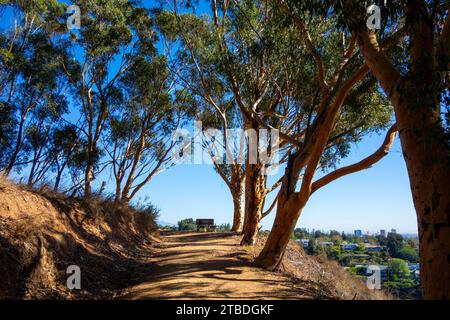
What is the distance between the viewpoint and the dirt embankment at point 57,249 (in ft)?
16.1

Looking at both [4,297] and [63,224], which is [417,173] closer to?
[4,297]

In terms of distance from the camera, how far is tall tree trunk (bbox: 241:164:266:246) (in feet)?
37.6

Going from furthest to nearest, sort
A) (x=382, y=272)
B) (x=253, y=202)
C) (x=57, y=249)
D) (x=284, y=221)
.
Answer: (x=382, y=272), (x=253, y=202), (x=284, y=221), (x=57, y=249)

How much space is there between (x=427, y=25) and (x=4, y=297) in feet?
20.5

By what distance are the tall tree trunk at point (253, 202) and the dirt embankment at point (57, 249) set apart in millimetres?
3100

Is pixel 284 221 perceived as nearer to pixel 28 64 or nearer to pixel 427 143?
pixel 427 143

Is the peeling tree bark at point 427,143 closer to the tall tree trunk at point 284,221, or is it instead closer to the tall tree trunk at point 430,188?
the tall tree trunk at point 430,188

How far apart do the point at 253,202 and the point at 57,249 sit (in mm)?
6689

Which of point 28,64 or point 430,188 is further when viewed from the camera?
point 28,64

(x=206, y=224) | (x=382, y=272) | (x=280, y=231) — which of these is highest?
(x=280, y=231)

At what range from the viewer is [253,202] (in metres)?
11.8

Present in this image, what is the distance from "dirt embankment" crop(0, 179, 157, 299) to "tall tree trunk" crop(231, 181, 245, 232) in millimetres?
6265

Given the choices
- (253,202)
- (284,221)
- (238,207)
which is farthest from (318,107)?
(238,207)

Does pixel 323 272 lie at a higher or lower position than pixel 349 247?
lower
